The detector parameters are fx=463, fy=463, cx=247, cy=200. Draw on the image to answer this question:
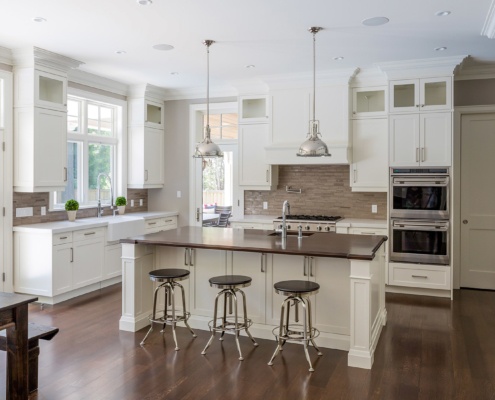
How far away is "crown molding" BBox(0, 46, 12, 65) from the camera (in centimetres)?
524

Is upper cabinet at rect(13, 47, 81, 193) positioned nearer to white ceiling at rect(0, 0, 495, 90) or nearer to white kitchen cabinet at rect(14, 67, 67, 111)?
white kitchen cabinet at rect(14, 67, 67, 111)

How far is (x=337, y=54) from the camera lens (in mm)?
5453

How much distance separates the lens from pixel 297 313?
4008 mm

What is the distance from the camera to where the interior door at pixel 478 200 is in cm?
605

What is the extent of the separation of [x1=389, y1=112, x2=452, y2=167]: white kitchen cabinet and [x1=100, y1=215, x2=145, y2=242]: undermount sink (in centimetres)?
355

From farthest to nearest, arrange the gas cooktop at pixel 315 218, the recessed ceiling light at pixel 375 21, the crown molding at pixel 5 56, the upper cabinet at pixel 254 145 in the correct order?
the upper cabinet at pixel 254 145
the gas cooktop at pixel 315 218
the crown molding at pixel 5 56
the recessed ceiling light at pixel 375 21

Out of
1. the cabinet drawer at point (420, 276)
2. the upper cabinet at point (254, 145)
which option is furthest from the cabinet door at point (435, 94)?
the upper cabinet at point (254, 145)

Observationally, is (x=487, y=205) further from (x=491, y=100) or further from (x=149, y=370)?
(x=149, y=370)

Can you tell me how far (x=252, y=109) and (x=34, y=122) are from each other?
3.04 metres

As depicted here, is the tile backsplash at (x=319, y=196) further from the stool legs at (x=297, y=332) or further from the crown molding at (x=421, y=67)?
the stool legs at (x=297, y=332)

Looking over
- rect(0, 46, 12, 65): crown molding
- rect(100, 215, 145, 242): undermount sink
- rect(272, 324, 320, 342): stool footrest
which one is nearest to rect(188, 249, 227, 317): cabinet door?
rect(272, 324, 320, 342): stool footrest

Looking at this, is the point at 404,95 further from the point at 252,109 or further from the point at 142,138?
the point at 142,138

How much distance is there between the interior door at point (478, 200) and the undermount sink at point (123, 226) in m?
4.44

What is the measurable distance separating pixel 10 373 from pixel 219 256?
209 centimetres
